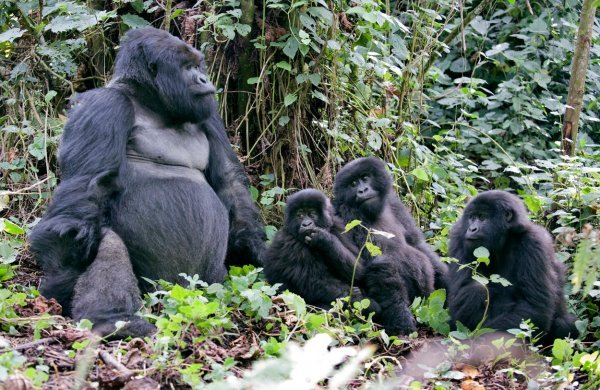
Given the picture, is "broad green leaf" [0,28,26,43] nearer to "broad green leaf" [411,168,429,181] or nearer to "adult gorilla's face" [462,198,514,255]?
"broad green leaf" [411,168,429,181]

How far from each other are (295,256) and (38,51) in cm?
264

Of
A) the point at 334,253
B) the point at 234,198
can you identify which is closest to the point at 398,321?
the point at 334,253

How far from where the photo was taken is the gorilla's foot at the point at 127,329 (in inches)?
166

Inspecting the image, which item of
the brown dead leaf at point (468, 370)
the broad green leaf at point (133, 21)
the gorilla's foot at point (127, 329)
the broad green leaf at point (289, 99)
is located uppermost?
the broad green leaf at point (133, 21)

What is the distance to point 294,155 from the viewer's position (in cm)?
615

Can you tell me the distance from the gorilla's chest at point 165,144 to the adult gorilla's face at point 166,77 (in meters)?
0.09

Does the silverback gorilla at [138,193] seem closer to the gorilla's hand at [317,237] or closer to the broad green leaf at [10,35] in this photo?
the gorilla's hand at [317,237]

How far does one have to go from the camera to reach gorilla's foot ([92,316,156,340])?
4.21 m

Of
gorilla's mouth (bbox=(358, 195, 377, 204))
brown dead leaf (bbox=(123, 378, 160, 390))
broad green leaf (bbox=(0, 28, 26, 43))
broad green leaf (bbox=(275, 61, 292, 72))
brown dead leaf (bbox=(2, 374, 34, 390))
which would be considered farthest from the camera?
broad green leaf (bbox=(0, 28, 26, 43))

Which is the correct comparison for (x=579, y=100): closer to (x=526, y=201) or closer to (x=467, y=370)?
(x=526, y=201)

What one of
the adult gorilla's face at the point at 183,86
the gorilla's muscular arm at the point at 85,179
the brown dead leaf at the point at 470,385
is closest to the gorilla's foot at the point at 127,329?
the gorilla's muscular arm at the point at 85,179

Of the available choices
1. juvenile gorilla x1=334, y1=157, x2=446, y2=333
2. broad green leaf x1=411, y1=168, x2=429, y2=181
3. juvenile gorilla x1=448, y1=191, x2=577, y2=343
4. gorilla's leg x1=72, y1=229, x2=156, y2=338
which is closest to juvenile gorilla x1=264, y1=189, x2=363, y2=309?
juvenile gorilla x1=334, y1=157, x2=446, y2=333

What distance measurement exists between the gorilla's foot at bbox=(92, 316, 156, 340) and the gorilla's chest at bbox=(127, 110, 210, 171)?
3.56 feet

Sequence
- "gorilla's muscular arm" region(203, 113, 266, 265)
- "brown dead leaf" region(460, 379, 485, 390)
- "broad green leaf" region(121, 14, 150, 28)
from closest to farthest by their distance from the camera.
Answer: "brown dead leaf" region(460, 379, 485, 390) < "gorilla's muscular arm" region(203, 113, 266, 265) < "broad green leaf" region(121, 14, 150, 28)
